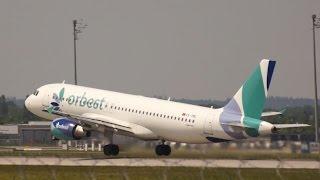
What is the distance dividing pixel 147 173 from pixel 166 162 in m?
11.6

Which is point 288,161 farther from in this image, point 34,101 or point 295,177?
point 34,101

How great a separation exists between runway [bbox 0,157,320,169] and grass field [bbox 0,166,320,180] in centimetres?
418

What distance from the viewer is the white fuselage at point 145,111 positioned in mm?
80000

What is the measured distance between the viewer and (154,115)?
83.9 meters

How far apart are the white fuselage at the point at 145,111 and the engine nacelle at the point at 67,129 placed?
3629 mm

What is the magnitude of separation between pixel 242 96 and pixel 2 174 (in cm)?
2180

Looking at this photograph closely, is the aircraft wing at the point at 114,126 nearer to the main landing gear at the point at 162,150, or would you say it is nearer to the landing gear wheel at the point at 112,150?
the main landing gear at the point at 162,150

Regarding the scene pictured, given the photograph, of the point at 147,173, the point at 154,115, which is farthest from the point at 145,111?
the point at 147,173

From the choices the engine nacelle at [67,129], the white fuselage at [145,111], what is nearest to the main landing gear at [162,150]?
the white fuselage at [145,111]

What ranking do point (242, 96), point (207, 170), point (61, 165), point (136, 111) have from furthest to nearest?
point (136, 111)
point (242, 96)
point (61, 165)
point (207, 170)

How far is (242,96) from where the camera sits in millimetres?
77875

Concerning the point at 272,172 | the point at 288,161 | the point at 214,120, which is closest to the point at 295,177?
the point at 272,172

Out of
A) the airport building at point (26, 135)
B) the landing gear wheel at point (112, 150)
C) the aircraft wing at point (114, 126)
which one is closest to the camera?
the aircraft wing at point (114, 126)

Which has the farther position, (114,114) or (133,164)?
(114,114)
